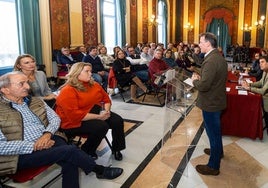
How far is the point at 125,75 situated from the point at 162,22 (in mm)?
10101

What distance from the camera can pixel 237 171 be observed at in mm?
2934

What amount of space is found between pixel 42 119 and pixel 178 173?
4.86 ft

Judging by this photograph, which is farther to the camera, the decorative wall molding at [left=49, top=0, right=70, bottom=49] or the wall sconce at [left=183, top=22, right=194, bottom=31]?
the wall sconce at [left=183, top=22, right=194, bottom=31]

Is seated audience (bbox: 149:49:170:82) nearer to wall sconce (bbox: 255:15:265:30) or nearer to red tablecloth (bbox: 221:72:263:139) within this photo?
red tablecloth (bbox: 221:72:263:139)

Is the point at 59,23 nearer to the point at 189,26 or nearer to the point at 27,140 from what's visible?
the point at 27,140

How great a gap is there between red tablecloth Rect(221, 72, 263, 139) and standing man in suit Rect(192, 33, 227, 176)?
1124mm

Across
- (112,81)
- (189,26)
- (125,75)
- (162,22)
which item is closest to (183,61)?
(125,75)

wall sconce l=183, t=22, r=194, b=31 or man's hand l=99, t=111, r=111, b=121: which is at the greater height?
wall sconce l=183, t=22, r=194, b=31

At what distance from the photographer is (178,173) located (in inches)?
114

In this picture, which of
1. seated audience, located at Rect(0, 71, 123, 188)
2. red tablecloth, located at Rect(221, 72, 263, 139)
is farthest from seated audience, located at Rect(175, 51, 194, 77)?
seated audience, located at Rect(0, 71, 123, 188)

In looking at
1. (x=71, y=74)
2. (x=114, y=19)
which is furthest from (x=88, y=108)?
(x=114, y=19)

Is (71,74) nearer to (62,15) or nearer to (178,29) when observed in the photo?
(62,15)

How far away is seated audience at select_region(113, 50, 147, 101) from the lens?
6.06 m

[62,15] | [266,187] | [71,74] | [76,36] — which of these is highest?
[62,15]
